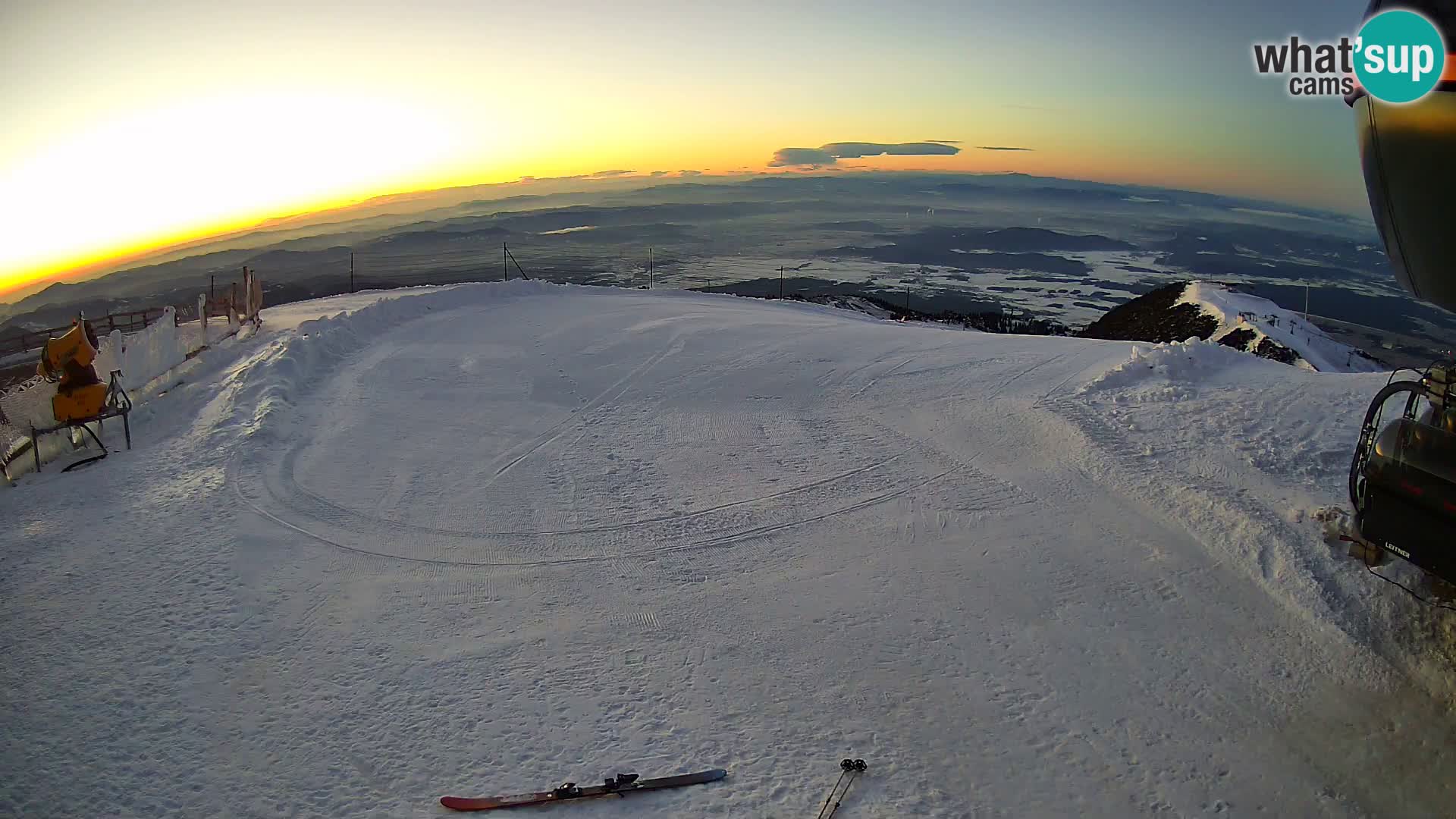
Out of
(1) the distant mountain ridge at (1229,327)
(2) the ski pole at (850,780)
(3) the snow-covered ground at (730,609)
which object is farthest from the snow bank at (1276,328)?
(2) the ski pole at (850,780)

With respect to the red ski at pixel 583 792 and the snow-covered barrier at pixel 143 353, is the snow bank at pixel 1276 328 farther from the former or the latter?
the snow-covered barrier at pixel 143 353

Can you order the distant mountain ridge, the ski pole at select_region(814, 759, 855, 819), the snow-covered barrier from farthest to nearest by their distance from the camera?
the distant mountain ridge, the snow-covered barrier, the ski pole at select_region(814, 759, 855, 819)

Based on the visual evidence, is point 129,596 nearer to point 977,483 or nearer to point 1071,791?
point 1071,791

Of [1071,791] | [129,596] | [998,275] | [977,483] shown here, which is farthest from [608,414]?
[998,275]

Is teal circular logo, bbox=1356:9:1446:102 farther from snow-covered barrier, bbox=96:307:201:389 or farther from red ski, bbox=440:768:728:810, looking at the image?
snow-covered barrier, bbox=96:307:201:389

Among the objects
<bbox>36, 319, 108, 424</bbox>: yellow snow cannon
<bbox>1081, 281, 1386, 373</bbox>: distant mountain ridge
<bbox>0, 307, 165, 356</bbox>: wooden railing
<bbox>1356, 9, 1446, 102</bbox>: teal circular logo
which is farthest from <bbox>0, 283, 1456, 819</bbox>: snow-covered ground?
<bbox>1081, 281, 1386, 373</bbox>: distant mountain ridge

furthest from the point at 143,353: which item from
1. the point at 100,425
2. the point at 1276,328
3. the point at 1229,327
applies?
the point at 1229,327
